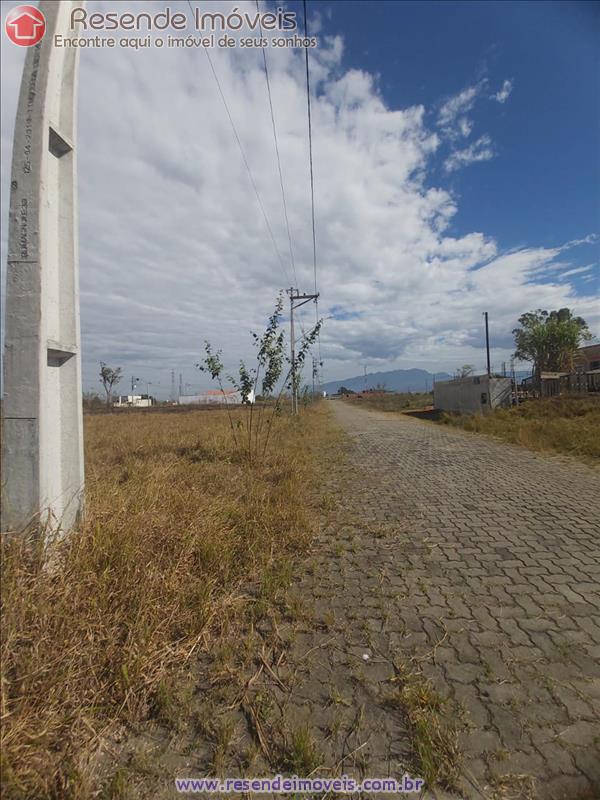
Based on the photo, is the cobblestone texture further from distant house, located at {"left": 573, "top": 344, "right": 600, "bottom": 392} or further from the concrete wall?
distant house, located at {"left": 573, "top": 344, "right": 600, "bottom": 392}

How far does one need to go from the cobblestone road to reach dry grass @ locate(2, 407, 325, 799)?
0.62m

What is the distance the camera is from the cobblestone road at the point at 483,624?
1544 mm

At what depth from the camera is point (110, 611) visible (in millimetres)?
2076

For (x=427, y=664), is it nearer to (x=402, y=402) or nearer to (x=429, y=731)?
(x=429, y=731)

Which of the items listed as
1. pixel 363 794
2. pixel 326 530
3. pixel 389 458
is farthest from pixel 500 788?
pixel 389 458

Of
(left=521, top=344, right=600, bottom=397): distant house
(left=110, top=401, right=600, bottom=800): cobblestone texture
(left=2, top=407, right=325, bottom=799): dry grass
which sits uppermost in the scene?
(left=521, top=344, right=600, bottom=397): distant house

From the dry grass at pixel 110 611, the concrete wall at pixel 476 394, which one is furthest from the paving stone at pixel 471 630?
the concrete wall at pixel 476 394

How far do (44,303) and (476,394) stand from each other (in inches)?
836

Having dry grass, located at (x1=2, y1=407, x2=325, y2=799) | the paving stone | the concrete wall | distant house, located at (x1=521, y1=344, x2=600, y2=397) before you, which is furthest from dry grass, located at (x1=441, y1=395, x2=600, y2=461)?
dry grass, located at (x1=2, y1=407, x2=325, y2=799)

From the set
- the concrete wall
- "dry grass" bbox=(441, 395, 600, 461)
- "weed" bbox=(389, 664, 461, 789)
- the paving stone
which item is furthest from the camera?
the concrete wall

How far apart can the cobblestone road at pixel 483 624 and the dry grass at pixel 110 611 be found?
2.03 ft

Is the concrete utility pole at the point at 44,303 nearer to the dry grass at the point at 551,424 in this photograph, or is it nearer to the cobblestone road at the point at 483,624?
the cobblestone road at the point at 483,624

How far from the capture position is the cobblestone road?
1544 mm

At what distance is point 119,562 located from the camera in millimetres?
2352
